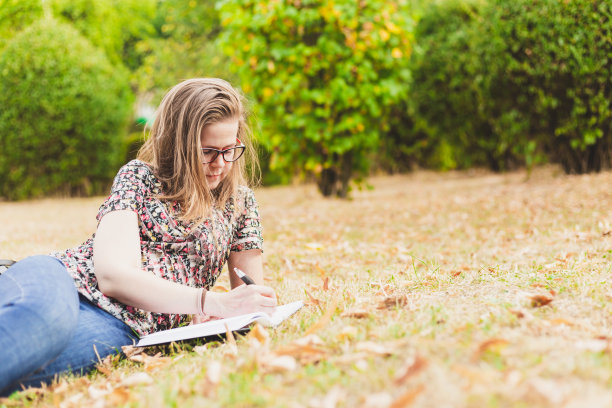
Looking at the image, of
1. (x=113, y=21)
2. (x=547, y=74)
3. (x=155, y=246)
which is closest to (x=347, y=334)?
(x=155, y=246)

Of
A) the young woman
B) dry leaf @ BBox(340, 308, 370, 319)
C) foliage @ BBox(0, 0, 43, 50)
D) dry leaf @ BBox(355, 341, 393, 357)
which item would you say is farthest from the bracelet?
foliage @ BBox(0, 0, 43, 50)

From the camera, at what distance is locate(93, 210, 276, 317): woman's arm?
2.09m

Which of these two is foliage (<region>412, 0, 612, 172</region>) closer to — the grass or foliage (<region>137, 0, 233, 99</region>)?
the grass

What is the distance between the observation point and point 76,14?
1808 centimetres

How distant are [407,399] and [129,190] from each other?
153cm

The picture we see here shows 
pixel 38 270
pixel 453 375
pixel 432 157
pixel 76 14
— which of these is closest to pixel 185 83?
pixel 38 270

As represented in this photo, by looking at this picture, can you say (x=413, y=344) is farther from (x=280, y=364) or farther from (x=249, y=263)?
(x=249, y=263)

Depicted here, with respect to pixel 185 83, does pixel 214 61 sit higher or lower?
higher

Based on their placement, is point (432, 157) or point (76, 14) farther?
point (76, 14)

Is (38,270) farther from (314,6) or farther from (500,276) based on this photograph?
(314,6)

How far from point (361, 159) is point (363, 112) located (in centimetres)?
80

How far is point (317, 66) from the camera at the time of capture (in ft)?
24.2

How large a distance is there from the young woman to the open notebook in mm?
58

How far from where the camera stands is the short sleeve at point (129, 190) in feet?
7.32
